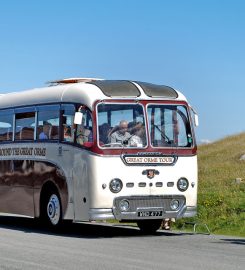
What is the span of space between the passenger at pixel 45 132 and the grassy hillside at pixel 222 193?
4713mm

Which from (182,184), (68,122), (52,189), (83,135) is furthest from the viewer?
(52,189)

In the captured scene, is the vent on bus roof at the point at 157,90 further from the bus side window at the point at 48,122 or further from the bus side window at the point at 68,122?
the bus side window at the point at 48,122

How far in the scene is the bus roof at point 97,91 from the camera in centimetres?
1620

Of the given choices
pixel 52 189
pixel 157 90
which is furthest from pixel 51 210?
pixel 157 90

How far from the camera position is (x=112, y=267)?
11203 millimetres

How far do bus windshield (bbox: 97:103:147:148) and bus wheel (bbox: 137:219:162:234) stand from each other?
2003 millimetres

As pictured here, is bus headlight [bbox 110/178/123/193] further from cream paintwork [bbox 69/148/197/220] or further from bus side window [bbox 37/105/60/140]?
bus side window [bbox 37/105/60/140]

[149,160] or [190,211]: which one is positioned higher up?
[149,160]

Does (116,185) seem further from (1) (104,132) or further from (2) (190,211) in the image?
(2) (190,211)

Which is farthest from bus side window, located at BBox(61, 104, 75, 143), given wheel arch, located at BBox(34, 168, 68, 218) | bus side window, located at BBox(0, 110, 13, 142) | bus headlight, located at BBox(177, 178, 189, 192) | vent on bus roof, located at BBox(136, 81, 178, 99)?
bus side window, located at BBox(0, 110, 13, 142)

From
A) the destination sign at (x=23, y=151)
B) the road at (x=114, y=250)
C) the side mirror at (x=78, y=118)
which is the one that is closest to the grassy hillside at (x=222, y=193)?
the road at (x=114, y=250)

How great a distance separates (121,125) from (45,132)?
2.03 meters

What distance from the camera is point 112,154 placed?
15.8 metres

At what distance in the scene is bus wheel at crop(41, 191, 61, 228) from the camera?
16.9 metres
